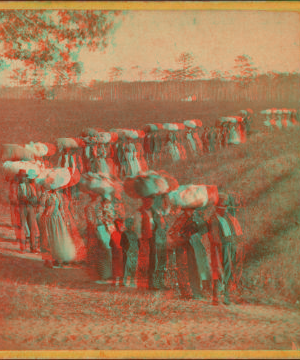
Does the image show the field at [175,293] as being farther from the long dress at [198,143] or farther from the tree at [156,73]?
the tree at [156,73]

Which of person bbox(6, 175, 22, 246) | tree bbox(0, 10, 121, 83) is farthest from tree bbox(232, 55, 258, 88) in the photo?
person bbox(6, 175, 22, 246)

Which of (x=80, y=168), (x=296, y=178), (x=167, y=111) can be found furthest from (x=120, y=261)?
(x=296, y=178)

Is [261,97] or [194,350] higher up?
[261,97]

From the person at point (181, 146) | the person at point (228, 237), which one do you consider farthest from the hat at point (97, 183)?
the person at point (228, 237)

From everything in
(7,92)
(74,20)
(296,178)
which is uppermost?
(74,20)

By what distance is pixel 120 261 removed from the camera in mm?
3162

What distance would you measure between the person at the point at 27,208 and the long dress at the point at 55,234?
96 mm

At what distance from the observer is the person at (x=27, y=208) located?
3.20m

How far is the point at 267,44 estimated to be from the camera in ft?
10.3

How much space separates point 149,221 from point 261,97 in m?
1.70

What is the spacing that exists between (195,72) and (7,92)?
1929 millimetres

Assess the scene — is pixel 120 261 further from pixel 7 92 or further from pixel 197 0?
pixel 197 0

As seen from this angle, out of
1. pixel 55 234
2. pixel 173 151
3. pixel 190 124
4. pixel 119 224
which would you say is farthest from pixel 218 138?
pixel 55 234

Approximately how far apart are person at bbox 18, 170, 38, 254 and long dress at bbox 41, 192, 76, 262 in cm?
10
